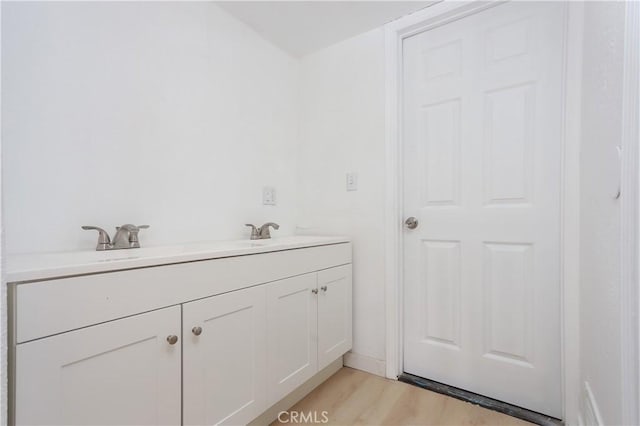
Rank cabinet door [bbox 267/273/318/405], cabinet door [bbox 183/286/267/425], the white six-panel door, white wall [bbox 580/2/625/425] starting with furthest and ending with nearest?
1. the white six-panel door
2. cabinet door [bbox 267/273/318/405]
3. cabinet door [bbox 183/286/267/425]
4. white wall [bbox 580/2/625/425]

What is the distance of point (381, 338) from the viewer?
1.78m

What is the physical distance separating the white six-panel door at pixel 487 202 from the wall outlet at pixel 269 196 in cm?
80

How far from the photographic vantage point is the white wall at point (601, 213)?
0.82 m

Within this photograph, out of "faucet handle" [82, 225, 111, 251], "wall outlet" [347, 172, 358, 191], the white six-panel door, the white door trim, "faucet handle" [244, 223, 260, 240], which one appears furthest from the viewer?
"wall outlet" [347, 172, 358, 191]

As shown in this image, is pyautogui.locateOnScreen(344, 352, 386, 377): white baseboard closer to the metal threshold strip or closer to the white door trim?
the metal threshold strip

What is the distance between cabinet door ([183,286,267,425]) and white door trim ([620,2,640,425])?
107 cm

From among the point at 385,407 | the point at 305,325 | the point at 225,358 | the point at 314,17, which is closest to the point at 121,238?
Answer: the point at 225,358

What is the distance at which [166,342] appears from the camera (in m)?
0.94

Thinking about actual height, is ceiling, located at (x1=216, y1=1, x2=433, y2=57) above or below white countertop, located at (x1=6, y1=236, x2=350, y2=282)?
above

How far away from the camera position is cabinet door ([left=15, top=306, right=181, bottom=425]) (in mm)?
699

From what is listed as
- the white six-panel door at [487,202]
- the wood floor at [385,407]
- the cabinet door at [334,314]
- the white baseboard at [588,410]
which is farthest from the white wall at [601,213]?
the cabinet door at [334,314]

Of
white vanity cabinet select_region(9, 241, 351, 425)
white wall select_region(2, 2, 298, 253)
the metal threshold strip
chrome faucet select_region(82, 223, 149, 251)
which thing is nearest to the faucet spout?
white wall select_region(2, 2, 298, 253)

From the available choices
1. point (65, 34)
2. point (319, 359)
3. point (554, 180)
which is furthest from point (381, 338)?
point (65, 34)

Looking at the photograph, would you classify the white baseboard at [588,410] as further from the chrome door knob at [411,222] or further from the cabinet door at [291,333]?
the cabinet door at [291,333]
